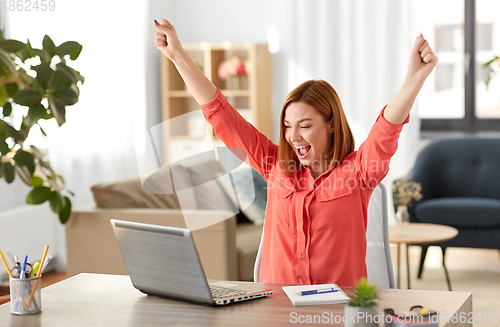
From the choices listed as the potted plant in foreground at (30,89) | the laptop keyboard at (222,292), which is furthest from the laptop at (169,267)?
the potted plant in foreground at (30,89)

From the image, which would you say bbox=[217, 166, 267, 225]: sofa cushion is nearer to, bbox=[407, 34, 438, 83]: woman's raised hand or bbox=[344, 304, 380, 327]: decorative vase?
bbox=[407, 34, 438, 83]: woman's raised hand

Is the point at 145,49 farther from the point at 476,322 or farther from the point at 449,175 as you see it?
the point at 476,322

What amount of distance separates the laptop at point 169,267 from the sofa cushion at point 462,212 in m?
2.72

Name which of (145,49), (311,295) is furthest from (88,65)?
(311,295)

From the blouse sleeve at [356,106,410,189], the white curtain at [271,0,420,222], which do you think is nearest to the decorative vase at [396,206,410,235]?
the white curtain at [271,0,420,222]

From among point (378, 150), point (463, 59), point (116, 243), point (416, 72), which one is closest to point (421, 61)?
point (416, 72)

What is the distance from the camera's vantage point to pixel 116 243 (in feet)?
9.84

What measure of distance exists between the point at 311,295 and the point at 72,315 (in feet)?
1.67

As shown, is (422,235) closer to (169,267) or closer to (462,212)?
(462,212)

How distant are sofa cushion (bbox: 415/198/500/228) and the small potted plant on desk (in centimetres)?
297

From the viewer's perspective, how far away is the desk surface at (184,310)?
1.18 m

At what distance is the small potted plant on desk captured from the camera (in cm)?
101

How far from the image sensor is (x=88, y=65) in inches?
163

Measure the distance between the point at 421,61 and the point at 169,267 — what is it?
715 millimetres
